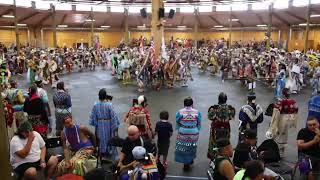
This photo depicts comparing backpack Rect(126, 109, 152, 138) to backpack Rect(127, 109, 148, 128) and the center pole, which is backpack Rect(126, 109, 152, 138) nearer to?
backpack Rect(127, 109, 148, 128)

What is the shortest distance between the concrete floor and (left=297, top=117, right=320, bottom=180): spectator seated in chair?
1.33 m

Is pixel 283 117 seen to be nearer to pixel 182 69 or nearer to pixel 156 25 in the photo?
pixel 182 69

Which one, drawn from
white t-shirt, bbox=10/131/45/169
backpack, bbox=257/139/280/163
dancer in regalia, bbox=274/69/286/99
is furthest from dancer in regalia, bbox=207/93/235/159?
dancer in regalia, bbox=274/69/286/99

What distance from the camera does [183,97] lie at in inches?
462

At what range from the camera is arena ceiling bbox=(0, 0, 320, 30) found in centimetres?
2738

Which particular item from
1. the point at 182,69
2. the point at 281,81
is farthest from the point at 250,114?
the point at 182,69

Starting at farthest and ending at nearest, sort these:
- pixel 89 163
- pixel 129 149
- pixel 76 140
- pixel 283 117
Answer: pixel 283 117 → pixel 76 140 → pixel 89 163 → pixel 129 149

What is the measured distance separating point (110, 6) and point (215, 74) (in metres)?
16.6

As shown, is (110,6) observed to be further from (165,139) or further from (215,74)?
(165,139)

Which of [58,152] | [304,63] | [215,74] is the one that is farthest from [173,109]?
[215,74]

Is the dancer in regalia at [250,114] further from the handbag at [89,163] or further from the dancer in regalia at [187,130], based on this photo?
the handbag at [89,163]

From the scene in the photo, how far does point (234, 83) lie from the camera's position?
15.2 m

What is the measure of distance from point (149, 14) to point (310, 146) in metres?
28.6

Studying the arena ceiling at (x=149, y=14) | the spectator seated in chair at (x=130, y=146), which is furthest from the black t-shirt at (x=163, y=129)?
the arena ceiling at (x=149, y=14)
